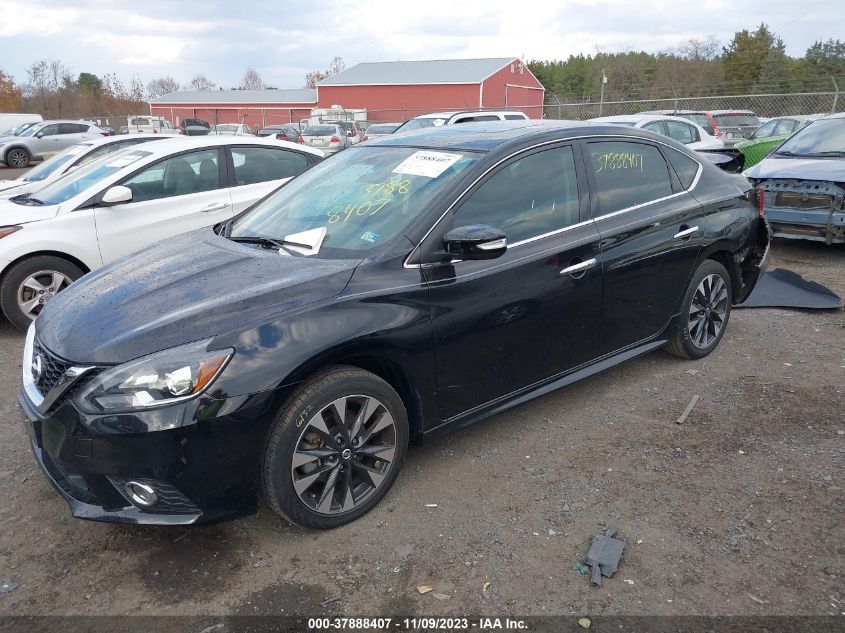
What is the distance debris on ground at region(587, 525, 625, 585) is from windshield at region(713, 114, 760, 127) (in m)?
18.1

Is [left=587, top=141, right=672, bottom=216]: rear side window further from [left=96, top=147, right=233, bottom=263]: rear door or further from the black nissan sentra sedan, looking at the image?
[left=96, top=147, right=233, bottom=263]: rear door

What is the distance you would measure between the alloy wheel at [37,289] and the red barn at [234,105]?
51.9 metres

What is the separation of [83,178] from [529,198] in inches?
190

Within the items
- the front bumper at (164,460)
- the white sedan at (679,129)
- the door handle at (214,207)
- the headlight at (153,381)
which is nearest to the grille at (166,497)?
the front bumper at (164,460)

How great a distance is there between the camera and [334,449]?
296 cm

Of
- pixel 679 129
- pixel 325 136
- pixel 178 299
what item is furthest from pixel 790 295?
pixel 325 136

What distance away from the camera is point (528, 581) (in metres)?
2.71

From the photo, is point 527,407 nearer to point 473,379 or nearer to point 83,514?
point 473,379

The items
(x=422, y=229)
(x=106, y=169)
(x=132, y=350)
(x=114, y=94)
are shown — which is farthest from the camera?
(x=114, y=94)

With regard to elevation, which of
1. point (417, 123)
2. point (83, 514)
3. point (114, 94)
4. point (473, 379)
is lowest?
point (83, 514)

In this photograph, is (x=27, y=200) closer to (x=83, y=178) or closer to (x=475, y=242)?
(x=83, y=178)

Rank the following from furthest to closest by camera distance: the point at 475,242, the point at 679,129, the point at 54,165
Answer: the point at 679,129 → the point at 54,165 → the point at 475,242

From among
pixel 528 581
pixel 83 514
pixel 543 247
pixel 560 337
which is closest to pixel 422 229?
pixel 543 247

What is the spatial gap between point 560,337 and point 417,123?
11730 millimetres
